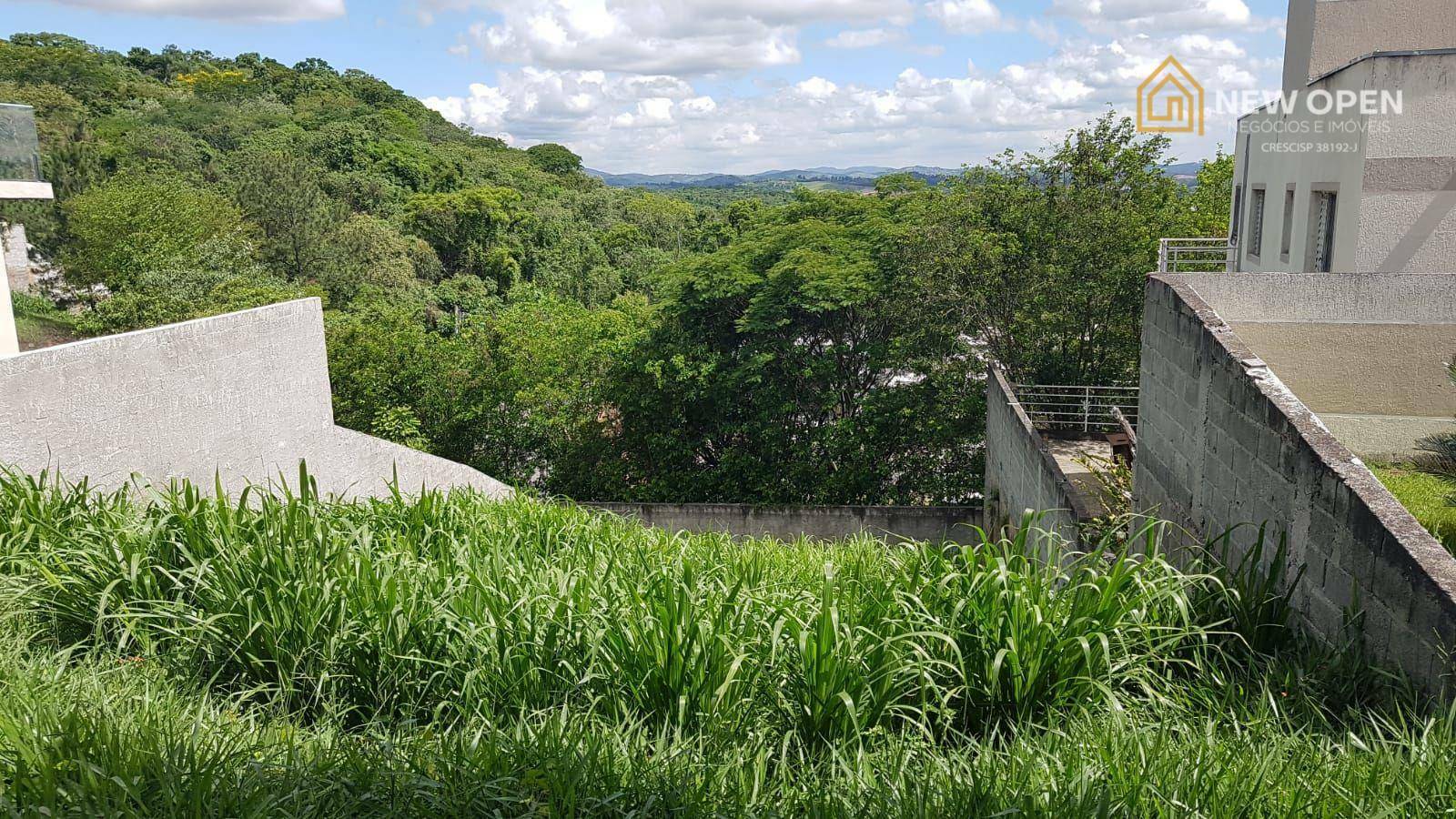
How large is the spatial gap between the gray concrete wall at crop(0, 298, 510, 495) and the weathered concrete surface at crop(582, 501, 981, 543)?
659 cm

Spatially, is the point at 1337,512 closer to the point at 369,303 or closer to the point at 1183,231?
the point at 1183,231

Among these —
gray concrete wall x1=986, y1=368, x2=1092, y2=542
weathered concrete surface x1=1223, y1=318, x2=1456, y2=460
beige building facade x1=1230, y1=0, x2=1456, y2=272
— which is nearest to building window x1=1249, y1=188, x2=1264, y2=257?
beige building facade x1=1230, y1=0, x2=1456, y2=272

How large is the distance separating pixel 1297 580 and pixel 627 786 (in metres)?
2.67

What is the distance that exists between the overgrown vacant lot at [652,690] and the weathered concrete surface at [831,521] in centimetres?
1030

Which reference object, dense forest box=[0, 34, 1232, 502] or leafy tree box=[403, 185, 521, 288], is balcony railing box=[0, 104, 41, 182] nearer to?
dense forest box=[0, 34, 1232, 502]

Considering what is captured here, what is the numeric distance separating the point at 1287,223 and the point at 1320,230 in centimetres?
134

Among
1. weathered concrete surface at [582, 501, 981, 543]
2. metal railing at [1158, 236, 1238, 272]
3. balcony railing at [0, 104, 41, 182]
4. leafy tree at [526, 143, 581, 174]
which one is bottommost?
weathered concrete surface at [582, 501, 981, 543]

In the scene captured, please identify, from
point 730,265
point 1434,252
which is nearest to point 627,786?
point 1434,252

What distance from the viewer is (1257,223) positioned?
12.8 meters

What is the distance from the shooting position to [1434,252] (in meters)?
8.48

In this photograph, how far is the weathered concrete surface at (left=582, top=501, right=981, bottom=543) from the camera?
47.5 ft

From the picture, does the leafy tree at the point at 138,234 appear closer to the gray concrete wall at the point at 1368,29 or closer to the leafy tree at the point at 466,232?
the leafy tree at the point at 466,232

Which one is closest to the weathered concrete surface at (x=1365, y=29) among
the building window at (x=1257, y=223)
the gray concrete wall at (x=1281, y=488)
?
the building window at (x=1257, y=223)

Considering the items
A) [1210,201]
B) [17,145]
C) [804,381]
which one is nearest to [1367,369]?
[804,381]
